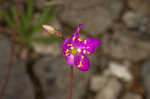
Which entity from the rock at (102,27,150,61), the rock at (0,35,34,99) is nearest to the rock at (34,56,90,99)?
the rock at (0,35,34,99)

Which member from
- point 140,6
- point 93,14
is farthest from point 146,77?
point 93,14

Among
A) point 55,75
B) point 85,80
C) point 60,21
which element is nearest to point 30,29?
point 60,21

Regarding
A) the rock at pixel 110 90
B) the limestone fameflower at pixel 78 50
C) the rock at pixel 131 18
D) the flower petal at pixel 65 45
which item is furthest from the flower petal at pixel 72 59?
the rock at pixel 131 18

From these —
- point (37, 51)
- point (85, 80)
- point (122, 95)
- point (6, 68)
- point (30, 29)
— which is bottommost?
point (122, 95)

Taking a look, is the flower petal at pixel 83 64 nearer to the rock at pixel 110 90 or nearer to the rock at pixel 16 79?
the rock at pixel 16 79

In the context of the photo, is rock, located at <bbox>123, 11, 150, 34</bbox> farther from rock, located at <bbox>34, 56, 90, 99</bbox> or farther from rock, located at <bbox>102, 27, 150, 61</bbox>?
rock, located at <bbox>34, 56, 90, 99</bbox>

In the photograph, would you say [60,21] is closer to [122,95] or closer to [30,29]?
[30,29]

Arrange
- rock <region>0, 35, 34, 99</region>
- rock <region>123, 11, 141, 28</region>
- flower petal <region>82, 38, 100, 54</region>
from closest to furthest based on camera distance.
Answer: flower petal <region>82, 38, 100, 54</region>
rock <region>0, 35, 34, 99</region>
rock <region>123, 11, 141, 28</region>
